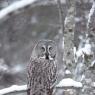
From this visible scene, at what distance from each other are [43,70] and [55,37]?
390cm

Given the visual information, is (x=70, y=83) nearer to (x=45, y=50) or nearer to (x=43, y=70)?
(x=43, y=70)

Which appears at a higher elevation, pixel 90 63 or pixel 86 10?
pixel 86 10

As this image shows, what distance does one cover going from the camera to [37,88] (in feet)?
28.2

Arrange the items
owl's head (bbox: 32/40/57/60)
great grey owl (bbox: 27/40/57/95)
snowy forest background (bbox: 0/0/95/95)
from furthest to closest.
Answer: owl's head (bbox: 32/40/57/60) < great grey owl (bbox: 27/40/57/95) < snowy forest background (bbox: 0/0/95/95)

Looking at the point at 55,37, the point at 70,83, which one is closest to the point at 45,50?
the point at 70,83

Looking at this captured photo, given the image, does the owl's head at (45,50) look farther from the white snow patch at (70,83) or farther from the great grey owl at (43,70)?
the white snow patch at (70,83)

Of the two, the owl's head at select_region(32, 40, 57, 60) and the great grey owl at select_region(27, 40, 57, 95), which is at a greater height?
the owl's head at select_region(32, 40, 57, 60)

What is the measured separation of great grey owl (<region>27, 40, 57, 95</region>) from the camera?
860 centimetres

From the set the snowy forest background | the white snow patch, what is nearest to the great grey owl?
the snowy forest background

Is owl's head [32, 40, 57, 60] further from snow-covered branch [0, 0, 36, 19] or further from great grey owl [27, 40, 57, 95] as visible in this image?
snow-covered branch [0, 0, 36, 19]

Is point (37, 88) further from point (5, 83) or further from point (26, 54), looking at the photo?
point (26, 54)

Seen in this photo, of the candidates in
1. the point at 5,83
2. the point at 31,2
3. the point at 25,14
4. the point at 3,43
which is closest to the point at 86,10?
the point at 5,83

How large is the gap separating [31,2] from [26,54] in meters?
1.80

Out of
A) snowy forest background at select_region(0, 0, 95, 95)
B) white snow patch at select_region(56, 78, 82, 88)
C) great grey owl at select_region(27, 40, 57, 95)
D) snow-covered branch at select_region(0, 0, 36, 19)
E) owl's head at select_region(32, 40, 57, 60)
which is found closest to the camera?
white snow patch at select_region(56, 78, 82, 88)
